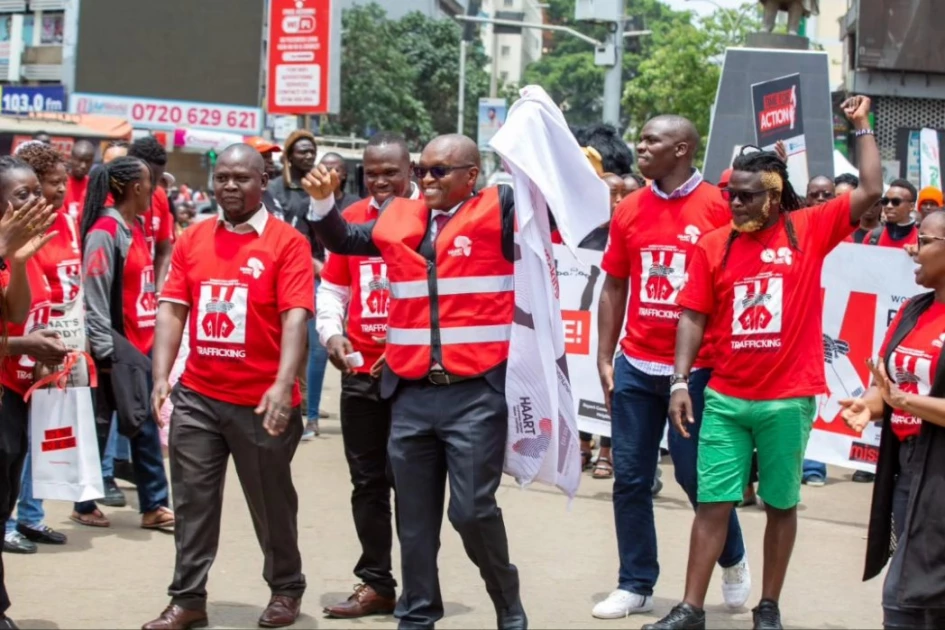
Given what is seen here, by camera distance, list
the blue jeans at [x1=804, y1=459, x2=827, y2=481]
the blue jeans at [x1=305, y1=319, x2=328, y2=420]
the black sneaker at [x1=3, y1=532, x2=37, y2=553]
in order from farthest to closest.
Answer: the blue jeans at [x1=305, y1=319, x2=328, y2=420] → the blue jeans at [x1=804, y1=459, x2=827, y2=481] → the black sneaker at [x1=3, y1=532, x2=37, y2=553]

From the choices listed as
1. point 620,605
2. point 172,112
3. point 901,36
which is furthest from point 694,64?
point 620,605

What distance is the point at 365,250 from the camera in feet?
19.8

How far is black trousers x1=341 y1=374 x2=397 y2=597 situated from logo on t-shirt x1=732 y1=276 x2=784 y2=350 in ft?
5.21

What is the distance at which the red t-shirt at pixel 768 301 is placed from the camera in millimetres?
6152

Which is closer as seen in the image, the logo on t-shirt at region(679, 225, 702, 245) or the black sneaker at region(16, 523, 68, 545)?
the logo on t-shirt at region(679, 225, 702, 245)

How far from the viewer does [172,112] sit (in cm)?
5328

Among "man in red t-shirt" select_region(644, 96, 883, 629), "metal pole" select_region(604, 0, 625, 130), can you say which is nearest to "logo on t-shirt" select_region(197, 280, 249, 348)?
"man in red t-shirt" select_region(644, 96, 883, 629)

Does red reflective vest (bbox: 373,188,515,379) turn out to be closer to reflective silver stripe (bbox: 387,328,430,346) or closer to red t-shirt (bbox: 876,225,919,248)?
reflective silver stripe (bbox: 387,328,430,346)

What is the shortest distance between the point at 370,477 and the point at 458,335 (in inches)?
47.7

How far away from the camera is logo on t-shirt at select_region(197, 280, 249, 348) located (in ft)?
20.3

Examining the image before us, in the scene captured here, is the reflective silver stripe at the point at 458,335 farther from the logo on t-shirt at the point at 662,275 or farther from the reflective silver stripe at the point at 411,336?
the logo on t-shirt at the point at 662,275

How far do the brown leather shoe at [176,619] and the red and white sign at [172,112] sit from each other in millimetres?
47136

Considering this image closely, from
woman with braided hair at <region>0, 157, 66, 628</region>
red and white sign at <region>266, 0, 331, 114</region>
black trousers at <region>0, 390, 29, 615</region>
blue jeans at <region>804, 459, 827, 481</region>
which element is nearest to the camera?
woman with braided hair at <region>0, 157, 66, 628</region>

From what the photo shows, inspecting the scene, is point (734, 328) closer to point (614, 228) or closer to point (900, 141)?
point (614, 228)
